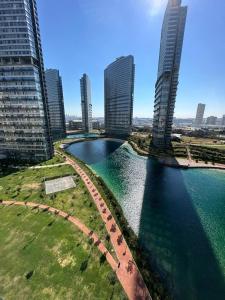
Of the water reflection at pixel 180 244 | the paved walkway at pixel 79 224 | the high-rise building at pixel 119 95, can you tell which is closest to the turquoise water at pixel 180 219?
the water reflection at pixel 180 244

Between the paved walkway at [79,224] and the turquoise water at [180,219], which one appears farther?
the paved walkway at [79,224]

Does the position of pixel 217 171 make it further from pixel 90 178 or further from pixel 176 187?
pixel 90 178

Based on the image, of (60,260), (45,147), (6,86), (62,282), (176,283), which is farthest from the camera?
(45,147)

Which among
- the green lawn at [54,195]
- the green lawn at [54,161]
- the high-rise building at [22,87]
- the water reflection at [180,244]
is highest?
the high-rise building at [22,87]

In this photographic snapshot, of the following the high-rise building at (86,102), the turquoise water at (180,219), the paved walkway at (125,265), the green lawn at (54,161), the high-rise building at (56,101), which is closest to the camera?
the paved walkway at (125,265)

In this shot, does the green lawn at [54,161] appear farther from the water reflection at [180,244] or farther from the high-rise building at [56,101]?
the high-rise building at [56,101]

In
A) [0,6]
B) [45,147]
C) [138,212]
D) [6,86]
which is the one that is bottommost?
[138,212]

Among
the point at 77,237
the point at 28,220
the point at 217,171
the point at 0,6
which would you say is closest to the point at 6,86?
the point at 0,6
